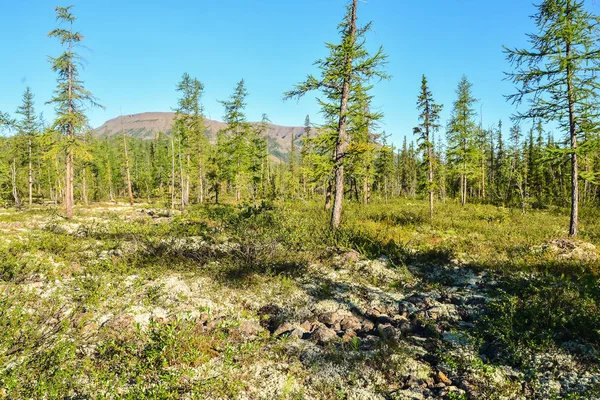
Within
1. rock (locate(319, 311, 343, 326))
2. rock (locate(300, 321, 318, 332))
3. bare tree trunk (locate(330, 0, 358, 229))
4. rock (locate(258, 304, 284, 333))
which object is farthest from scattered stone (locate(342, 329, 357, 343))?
bare tree trunk (locate(330, 0, 358, 229))

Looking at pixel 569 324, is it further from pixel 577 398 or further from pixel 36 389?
pixel 36 389

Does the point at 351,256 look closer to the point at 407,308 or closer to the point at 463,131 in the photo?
the point at 407,308

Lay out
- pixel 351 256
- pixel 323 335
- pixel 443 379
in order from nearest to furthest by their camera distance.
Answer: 1. pixel 443 379
2. pixel 323 335
3. pixel 351 256

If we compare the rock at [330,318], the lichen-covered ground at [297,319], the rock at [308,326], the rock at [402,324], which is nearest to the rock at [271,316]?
the lichen-covered ground at [297,319]

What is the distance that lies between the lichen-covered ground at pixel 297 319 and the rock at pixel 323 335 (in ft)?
0.12

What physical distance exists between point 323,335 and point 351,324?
0.93 meters

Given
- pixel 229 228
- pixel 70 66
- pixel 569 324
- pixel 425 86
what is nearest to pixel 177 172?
pixel 70 66

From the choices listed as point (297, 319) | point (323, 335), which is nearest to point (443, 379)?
point (323, 335)

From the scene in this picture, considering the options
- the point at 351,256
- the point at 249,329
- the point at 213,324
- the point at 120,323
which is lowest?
the point at 249,329

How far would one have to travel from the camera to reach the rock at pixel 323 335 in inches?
238

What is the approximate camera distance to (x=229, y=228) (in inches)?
586

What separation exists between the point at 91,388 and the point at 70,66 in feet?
84.8

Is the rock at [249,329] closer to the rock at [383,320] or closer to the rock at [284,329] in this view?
the rock at [284,329]

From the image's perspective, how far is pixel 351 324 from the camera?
267 inches
